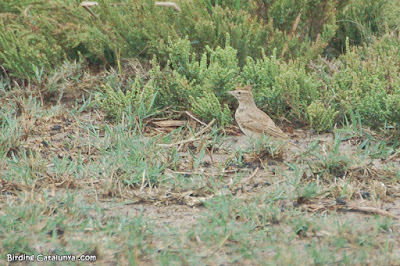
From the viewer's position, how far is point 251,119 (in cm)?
625

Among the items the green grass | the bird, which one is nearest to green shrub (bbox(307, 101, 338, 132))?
the green grass

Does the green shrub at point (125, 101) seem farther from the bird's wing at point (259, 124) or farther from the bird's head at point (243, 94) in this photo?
the bird's wing at point (259, 124)

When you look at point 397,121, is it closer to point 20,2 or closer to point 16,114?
point 16,114

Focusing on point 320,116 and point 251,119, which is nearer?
point 251,119

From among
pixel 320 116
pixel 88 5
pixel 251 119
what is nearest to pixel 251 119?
pixel 251 119

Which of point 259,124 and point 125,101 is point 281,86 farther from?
point 125,101

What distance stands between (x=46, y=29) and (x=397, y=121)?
422cm

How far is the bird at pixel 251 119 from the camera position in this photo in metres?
6.18

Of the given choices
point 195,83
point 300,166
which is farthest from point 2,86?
point 300,166

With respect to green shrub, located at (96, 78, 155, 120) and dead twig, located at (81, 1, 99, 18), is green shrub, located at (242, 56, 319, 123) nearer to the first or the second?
green shrub, located at (96, 78, 155, 120)

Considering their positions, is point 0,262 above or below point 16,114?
above

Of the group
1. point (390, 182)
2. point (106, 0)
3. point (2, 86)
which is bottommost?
point (2, 86)

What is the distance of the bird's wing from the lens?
618 centimetres

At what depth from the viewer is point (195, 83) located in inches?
277
